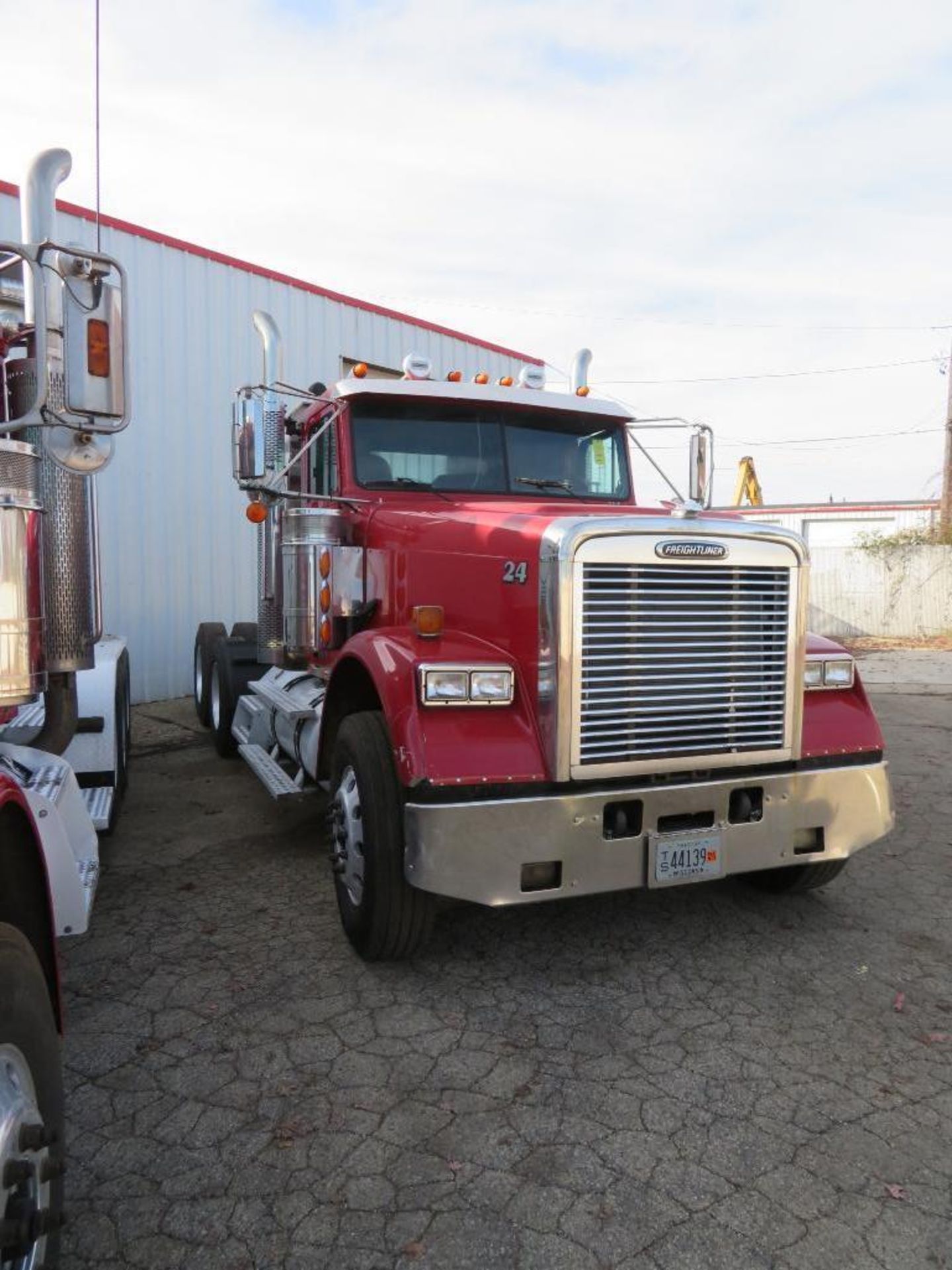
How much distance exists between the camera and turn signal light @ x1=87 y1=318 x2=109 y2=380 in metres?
2.26

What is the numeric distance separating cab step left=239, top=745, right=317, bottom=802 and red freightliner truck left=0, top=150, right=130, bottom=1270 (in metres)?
1.46

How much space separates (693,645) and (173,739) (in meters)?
5.91

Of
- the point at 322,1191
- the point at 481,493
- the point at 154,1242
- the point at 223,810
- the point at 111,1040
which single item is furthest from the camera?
the point at 223,810

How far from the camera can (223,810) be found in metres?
5.90

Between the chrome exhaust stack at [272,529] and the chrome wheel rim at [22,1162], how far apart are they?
10.6 ft

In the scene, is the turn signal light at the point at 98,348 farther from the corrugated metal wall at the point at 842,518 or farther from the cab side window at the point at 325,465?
the corrugated metal wall at the point at 842,518

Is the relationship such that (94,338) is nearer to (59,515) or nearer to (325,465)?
(59,515)

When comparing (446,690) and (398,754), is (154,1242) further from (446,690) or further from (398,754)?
(446,690)

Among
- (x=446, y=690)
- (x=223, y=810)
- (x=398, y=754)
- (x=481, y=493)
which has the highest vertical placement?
(x=481, y=493)

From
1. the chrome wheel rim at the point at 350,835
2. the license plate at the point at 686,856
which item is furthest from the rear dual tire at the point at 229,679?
the license plate at the point at 686,856

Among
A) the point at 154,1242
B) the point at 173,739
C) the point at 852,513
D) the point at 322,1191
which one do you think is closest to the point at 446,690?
the point at 322,1191

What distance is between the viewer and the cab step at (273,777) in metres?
4.66

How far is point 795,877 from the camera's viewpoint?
4.11 m

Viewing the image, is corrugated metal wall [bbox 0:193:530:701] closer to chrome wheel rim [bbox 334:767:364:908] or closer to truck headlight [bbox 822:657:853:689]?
chrome wheel rim [bbox 334:767:364:908]
